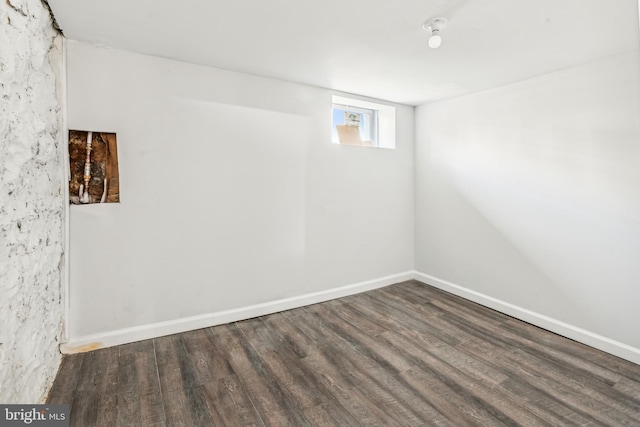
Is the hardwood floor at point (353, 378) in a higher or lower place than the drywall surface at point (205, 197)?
lower

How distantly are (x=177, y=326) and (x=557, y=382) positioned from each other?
2.82 meters

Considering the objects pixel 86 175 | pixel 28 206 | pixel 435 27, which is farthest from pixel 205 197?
pixel 435 27

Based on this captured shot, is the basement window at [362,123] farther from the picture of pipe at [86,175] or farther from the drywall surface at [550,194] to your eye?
the picture of pipe at [86,175]

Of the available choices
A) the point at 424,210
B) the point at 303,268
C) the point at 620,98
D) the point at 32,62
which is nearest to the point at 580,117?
the point at 620,98

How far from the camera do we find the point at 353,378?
2021 mm

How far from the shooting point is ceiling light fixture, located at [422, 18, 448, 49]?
6.09 ft

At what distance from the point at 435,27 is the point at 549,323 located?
103 inches

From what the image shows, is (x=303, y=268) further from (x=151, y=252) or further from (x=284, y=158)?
(x=151, y=252)

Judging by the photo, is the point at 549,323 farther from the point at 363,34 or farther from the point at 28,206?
the point at 28,206

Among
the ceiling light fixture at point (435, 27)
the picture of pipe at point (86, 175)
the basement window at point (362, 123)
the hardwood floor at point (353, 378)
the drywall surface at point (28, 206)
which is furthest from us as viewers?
the basement window at point (362, 123)

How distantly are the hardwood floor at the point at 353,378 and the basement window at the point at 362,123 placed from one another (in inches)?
83.4

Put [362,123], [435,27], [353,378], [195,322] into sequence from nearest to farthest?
[435,27]
[353,378]
[195,322]
[362,123]

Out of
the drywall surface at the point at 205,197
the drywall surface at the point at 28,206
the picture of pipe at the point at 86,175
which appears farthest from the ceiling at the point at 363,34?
the picture of pipe at the point at 86,175

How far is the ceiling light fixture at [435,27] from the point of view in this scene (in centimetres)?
186
